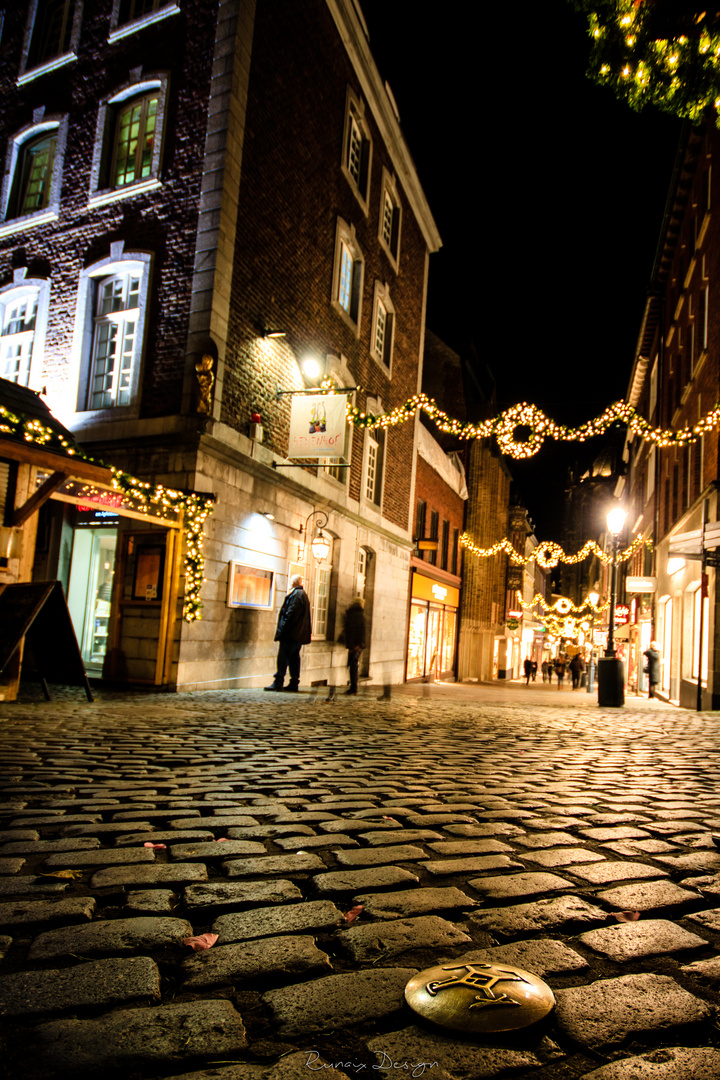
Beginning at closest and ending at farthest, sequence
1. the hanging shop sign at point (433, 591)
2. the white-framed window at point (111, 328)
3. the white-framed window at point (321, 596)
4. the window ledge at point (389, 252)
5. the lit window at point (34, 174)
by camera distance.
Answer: the white-framed window at point (111, 328) < the lit window at point (34, 174) < the white-framed window at point (321, 596) < the window ledge at point (389, 252) < the hanging shop sign at point (433, 591)

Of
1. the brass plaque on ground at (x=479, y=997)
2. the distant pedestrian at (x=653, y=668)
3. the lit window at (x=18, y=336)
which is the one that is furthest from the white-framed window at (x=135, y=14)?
the distant pedestrian at (x=653, y=668)

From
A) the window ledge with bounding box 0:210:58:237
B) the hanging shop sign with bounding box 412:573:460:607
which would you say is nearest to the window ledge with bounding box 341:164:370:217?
the window ledge with bounding box 0:210:58:237

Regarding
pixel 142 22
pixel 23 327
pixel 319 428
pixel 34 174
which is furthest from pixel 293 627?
pixel 142 22

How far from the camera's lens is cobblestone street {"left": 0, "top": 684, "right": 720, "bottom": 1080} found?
151cm

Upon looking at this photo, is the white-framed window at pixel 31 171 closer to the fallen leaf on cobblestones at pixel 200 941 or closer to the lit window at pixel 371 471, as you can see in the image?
the lit window at pixel 371 471

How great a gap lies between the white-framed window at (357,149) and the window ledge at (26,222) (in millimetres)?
7365

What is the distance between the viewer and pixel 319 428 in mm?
13367

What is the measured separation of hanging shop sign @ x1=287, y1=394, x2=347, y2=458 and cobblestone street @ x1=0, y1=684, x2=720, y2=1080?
8.53 m

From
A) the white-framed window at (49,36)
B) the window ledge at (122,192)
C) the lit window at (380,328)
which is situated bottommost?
the window ledge at (122,192)

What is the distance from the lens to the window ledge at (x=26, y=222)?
1444cm

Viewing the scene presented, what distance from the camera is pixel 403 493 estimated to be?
23203 millimetres

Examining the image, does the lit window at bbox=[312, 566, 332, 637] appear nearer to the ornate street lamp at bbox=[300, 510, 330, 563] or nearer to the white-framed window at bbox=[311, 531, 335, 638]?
the white-framed window at bbox=[311, 531, 335, 638]

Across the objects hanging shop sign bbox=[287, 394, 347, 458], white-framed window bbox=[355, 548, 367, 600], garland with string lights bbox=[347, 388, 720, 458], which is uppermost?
garland with string lights bbox=[347, 388, 720, 458]

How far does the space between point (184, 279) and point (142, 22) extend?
5.75 metres
